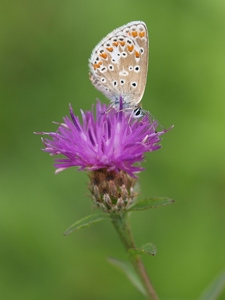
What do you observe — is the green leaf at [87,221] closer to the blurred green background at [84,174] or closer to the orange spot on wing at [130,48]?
the orange spot on wing at [130,48]

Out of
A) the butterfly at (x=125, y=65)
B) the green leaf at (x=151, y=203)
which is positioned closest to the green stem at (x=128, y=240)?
the green leaf at (x=151, y=203)

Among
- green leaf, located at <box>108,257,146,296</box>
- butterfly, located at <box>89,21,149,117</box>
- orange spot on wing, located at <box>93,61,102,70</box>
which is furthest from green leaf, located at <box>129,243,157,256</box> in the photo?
orange spot on wing, located at <box>93,61,102,70</box>

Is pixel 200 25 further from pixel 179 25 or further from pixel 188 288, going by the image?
pixel 188 288

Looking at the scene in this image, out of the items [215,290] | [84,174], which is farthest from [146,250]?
[84,174]

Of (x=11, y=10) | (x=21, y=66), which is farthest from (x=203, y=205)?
(x=11, y=10)

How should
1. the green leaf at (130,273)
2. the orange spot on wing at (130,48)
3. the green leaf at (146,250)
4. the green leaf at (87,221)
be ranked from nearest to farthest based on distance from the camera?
the green leaf at (146,250) < the green leaf at (87,221) < the green leaf at (130,273) < the orange spot on wing at (130,48)

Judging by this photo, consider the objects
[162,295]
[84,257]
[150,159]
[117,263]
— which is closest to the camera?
[117,263]
